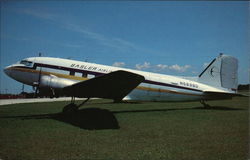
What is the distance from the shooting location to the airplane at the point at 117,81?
1005 cm

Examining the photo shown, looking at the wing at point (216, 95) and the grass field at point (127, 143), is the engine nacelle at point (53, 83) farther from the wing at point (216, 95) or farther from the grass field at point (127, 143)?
the wing at point (216, 95)

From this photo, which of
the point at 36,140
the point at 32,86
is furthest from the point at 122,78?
the point at 32,86

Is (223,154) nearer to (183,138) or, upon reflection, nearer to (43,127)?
(183,138)

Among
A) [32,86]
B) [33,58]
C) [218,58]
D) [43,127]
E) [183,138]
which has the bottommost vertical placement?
[43,127]

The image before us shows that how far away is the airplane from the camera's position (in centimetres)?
1005

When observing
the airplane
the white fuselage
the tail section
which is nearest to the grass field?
the airplane

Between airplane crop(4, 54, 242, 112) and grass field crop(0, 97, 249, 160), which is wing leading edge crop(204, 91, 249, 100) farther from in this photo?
grass field crop(0, 97, 249, 160)

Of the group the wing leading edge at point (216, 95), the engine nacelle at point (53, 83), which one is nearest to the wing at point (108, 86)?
the engine nacelle at point (53, 83)

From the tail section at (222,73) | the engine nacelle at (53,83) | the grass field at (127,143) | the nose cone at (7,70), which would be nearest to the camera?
A: the grass field at (127,143)

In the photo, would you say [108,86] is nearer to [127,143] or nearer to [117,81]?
[117,81]

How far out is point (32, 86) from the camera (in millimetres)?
11773

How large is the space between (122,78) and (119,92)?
90.1 inches

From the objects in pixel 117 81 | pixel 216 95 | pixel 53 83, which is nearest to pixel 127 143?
pixel 117 81

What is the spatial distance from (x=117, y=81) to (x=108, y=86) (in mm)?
883
